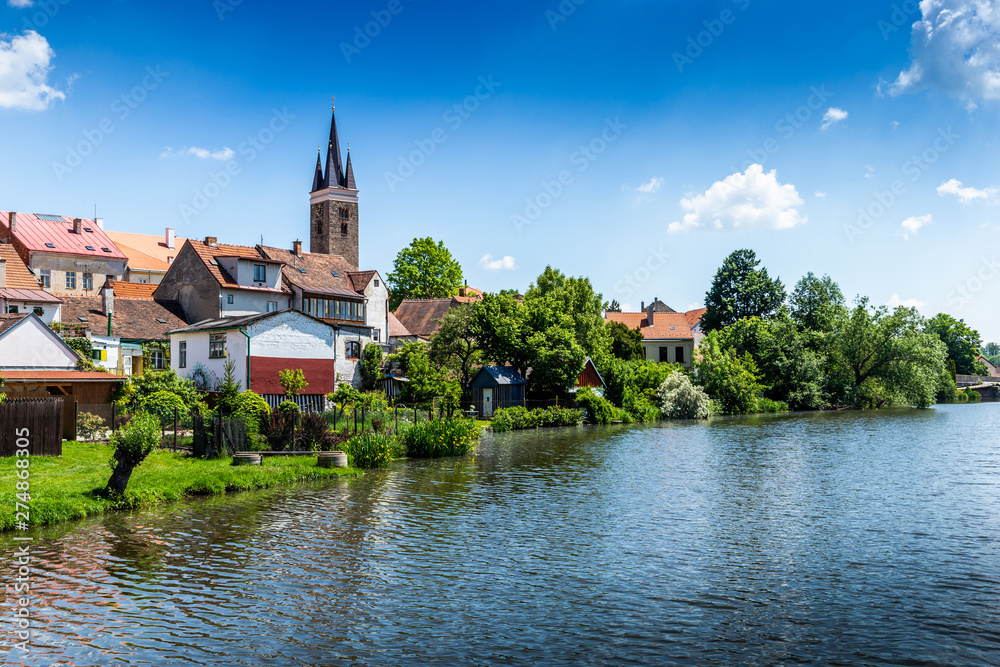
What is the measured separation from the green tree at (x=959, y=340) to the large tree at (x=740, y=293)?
45.5m

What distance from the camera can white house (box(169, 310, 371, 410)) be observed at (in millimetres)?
42219

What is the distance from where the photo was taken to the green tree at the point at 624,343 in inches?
3270

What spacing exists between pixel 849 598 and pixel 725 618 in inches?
114

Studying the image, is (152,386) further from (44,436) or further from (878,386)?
(878,386)

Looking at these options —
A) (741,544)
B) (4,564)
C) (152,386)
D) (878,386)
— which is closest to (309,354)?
(152,386)

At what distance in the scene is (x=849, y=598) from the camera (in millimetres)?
13734

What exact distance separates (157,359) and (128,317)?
5.68m

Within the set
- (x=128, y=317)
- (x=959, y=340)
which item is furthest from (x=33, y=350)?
(x=959, y=340)

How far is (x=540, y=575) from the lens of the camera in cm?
1530

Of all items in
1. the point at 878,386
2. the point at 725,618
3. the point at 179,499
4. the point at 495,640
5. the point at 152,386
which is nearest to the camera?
the point at 495,640

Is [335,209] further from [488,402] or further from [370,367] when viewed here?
[488,402]

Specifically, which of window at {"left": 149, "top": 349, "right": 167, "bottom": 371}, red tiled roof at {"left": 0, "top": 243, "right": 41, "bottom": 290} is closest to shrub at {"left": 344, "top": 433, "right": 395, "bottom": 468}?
window at {"left": 149, "top": 349, "right": 167, "bottom": 371}

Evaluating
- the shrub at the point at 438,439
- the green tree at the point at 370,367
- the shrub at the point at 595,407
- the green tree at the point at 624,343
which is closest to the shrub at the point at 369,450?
the shrub at the point at 438,439

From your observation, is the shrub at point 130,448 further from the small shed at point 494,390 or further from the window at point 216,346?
the small shed at point 494,390
